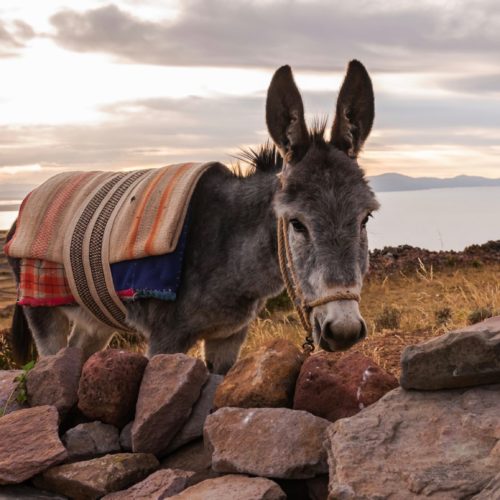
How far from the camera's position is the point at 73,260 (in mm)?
5750

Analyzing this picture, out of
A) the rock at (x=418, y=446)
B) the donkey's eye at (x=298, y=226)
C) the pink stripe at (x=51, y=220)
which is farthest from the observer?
the pink stripe at (x=51, y=220)

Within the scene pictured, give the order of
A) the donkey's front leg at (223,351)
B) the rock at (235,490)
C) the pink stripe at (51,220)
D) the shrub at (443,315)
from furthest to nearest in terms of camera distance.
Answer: the shrub at (443,315) < the pink stripe at (51,220) < the donkey's front leg at (223,351) < the rock at (235,490)

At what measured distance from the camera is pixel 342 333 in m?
3.82

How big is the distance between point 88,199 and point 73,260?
1.82 feet

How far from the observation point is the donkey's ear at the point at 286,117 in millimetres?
4488

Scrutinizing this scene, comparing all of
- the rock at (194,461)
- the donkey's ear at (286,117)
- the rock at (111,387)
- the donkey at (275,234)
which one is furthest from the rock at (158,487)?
the donkey's ear at (286,117)

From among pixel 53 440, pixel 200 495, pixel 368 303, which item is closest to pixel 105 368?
pixel 53 440

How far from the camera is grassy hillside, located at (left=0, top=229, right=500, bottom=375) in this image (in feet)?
25.1

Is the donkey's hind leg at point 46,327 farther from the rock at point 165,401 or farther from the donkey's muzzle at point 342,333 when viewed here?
the donkey's muzzle at point 342,333

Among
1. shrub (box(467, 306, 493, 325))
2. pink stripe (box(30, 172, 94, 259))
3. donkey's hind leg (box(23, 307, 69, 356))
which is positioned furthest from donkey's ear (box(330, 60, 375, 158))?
shrub (box(467, 306, 493, 325))

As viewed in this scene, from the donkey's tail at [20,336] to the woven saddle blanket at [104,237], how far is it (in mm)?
603

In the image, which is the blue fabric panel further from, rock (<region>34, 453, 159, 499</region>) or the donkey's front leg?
rock (<region>34, 453, 159, 499</region>)

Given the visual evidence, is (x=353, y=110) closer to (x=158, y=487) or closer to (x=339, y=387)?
(x=339, y=387)

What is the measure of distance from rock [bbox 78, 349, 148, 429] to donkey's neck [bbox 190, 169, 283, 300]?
855 mm
